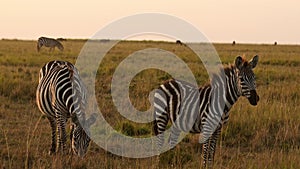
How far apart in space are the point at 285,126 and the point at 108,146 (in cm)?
327

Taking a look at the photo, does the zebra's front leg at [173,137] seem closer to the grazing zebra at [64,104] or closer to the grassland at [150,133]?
the grassland at [150,133]

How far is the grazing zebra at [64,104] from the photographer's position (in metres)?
5.45

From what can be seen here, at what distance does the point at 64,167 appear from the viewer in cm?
539

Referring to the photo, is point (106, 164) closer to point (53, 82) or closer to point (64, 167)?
point (64, 167)

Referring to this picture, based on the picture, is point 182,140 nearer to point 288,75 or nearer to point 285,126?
point 285,126

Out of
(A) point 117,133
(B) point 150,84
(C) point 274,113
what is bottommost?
(A) point 117,133

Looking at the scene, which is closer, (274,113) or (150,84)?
(274,113)

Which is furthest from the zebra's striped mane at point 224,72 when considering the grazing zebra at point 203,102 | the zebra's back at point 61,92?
the zebra's back at point 61,92

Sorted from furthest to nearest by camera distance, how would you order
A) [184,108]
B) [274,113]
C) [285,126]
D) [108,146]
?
[274,113], [285,126], [108,146], [184,108]

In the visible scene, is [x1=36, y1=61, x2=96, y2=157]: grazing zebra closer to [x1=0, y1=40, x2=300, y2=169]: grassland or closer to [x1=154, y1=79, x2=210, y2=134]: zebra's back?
[x1=0, y1=40, x2=300, y2=169]: grassland

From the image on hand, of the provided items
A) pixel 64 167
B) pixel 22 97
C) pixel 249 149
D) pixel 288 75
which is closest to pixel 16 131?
pixel 64 167

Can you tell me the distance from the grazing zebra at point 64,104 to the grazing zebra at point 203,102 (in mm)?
1165

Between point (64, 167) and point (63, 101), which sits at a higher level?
point (63, 101)

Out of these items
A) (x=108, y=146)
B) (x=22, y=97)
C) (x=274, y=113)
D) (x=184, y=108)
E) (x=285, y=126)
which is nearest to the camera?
(x=184, y=108)
